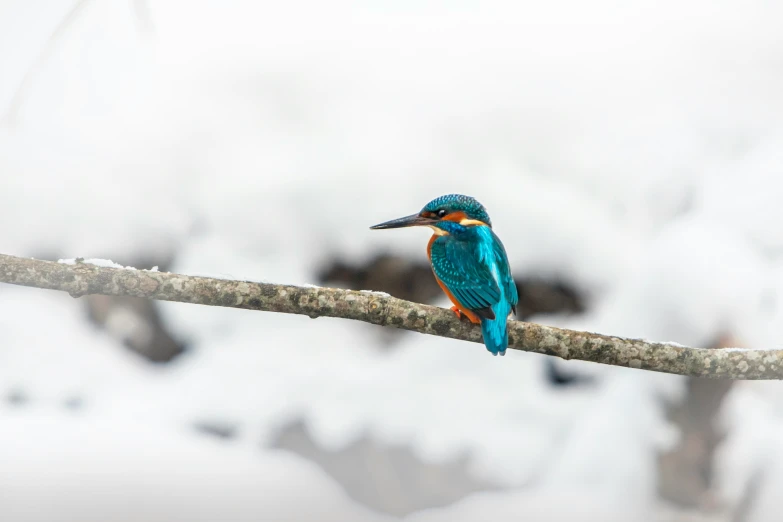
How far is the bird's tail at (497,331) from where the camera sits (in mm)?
1281

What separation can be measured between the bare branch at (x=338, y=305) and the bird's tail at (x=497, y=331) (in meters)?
0.06

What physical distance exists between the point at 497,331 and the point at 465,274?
0.19 m

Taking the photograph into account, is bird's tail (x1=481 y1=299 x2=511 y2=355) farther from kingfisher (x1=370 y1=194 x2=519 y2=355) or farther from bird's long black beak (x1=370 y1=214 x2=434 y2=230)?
bird's long black beak (x1=370 y1=214 x2=434 y2=230)

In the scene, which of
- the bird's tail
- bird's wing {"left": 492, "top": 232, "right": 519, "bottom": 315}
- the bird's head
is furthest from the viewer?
the bird's head

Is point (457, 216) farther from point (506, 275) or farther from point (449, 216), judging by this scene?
point (506, 275)

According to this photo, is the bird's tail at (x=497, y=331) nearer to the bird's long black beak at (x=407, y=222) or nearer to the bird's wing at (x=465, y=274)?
the bird's wing at (x=465, y=274)

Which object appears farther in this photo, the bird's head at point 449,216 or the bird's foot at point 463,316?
the bird's head at point 449,216

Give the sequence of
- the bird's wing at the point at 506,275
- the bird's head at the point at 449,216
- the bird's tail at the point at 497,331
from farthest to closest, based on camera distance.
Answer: the bird's head at the point at 449,216 → the bird's wing at the point at 506,275 → the bird's tail at the point at 497,331

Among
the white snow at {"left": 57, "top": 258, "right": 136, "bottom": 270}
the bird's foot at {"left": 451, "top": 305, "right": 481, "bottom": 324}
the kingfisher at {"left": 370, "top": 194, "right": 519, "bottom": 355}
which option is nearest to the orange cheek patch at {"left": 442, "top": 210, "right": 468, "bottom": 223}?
the kingfisher at {"left": 370, "top": 194, "right": 519, "bottom": 355}

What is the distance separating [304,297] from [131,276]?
0.37 meters

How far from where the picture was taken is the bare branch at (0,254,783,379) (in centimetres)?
134

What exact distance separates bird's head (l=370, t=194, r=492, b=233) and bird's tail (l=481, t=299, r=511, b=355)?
284 mm

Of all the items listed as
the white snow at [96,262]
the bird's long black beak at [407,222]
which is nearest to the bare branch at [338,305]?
the white snow at [96,262]

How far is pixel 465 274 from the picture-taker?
1.43 metres
